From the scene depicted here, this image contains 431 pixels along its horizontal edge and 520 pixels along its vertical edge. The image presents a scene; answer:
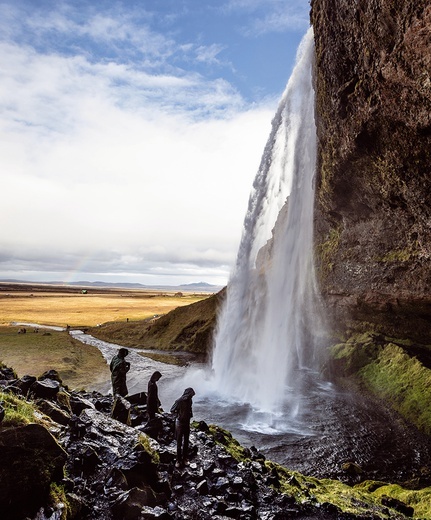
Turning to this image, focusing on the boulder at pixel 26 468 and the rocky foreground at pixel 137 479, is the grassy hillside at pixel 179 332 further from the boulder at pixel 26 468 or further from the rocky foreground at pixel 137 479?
the boulder at pixel 26 468

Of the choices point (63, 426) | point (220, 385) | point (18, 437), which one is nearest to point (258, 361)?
point (220, 385)

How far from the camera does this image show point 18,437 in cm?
691

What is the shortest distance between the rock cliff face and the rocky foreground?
13.2 metres

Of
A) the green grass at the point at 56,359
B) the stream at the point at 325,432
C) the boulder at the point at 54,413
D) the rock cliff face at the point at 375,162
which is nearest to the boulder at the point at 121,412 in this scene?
the boulder at the point at 54,413

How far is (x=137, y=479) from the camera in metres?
8.91

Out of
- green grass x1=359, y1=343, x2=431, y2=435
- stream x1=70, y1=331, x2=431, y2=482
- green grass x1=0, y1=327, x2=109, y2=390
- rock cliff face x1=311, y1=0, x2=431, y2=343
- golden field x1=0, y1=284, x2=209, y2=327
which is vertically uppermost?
rock cliff face x1=311, y1=0, x2=431, y2=343

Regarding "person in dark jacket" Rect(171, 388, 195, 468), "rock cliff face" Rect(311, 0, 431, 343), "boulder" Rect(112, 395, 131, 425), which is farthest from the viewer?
"rock cliff face" Rect(311, 0, 431, 343)

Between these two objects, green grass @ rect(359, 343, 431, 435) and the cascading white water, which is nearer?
green grass @ rect(359, 343, 431, 435)

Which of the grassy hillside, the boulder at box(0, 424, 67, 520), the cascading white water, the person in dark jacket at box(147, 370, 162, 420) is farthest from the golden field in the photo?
the boulder at box(0, 424, 67, 520)

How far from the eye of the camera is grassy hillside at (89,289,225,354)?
140 ft

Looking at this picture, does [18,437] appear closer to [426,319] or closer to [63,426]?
[63,426]

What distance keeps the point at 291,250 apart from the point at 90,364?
2140 cm

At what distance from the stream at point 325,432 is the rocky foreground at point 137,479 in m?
2.07

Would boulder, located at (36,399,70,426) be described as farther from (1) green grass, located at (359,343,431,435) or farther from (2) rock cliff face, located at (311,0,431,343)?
(2) rock cliff face, located at (311,0,431,343)
